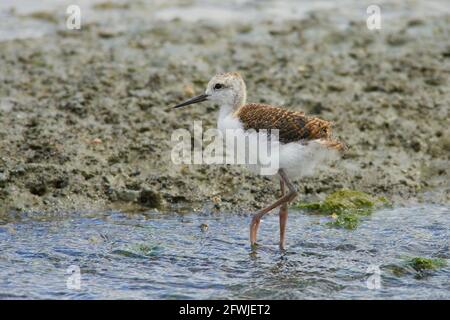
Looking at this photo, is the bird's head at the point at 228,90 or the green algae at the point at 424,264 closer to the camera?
the green algae at the point at 424,264

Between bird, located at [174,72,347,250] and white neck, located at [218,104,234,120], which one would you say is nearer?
bird, located at [174,72,347,250]

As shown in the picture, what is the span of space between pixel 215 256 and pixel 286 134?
0.96 metres

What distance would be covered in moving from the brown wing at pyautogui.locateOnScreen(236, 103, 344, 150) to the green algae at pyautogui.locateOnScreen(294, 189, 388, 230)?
0.99 m

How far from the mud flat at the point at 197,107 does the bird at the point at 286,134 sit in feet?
2.76

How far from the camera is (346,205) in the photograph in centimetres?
718

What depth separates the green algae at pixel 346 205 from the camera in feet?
23.3

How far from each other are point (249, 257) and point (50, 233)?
57.2 inches

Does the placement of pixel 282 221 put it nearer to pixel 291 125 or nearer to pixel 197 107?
pixel 291 125

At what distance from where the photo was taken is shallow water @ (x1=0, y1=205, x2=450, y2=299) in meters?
5.59

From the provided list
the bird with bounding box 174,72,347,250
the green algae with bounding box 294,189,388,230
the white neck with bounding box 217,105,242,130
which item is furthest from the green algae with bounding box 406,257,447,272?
the white neck with bounding box 217,105,242,130

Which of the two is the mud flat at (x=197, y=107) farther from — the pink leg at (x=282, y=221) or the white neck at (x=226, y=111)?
the white neck at (x=226, y=111)

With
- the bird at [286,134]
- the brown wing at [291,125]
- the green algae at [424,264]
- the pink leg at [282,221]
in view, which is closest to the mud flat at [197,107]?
the pink leg at [282,221]

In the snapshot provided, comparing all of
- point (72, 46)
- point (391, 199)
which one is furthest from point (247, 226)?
point (72, 46)

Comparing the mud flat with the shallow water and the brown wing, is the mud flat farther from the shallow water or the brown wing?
the brown wing
